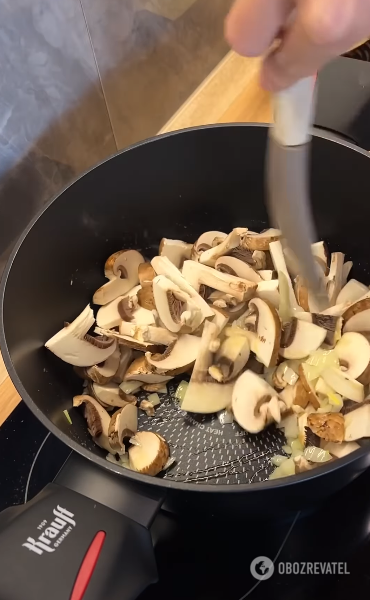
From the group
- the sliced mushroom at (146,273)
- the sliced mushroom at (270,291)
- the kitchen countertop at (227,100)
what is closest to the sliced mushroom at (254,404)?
the sliced mushroom at (270,291)

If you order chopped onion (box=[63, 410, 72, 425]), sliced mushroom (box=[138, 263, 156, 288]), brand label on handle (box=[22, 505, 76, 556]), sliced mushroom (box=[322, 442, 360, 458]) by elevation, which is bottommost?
brand label on handle (box=[22, 505, 76, 556])

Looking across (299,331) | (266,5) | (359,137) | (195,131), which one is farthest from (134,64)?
(266,5)

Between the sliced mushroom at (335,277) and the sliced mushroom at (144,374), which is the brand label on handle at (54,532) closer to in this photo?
the sliced mushroom at (144,374)

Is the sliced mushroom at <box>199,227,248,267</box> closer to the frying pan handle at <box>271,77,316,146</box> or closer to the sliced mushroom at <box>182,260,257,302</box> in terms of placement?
the sliced mushroom at <box>182,260,257,302</box>

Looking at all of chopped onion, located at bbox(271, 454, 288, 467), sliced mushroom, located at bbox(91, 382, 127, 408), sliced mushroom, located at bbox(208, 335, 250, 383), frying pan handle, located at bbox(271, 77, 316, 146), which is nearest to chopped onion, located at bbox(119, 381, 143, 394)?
sliced mushroom, located at bbox(91, 382, 127, 408)

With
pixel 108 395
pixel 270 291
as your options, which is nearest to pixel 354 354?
pixel 270 291

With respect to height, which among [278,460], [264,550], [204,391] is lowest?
[264,550]

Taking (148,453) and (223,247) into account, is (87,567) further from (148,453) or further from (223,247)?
(223,247)
